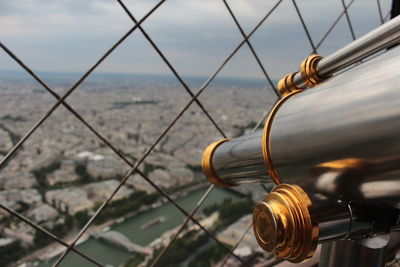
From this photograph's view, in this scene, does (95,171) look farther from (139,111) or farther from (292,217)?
(292,217)

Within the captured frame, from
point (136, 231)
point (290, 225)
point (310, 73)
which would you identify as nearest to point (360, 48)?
point (310, 73)

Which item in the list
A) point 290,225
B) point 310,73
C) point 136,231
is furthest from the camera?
point 136,231

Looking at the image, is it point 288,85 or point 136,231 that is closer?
point 288,85

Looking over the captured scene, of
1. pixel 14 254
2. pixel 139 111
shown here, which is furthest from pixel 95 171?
pixel 139 111

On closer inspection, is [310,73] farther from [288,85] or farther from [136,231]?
[136,231]

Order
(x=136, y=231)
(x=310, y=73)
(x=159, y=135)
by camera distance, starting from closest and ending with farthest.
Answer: (x=310, y=73), (x=159, y=135), (x=136, y=231)
